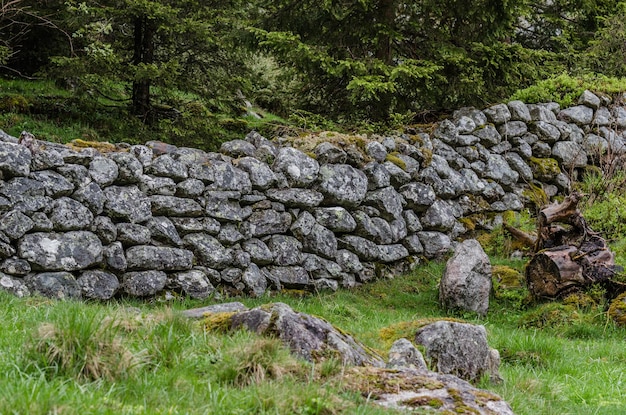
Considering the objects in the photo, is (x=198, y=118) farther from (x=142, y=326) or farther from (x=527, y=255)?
(x=142, y=326)

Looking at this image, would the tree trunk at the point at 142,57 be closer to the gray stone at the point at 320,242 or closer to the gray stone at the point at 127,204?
the gray stone at the point at 127,204

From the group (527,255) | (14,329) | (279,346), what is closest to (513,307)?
(527,255)

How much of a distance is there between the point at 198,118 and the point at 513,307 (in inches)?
221

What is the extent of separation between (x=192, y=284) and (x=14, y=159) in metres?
2.49

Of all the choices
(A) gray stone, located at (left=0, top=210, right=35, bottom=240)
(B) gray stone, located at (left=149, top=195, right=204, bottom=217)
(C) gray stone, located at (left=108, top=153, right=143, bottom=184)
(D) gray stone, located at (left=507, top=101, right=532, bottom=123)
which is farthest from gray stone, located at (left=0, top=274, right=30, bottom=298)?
(D) gray stone, located at (left=507, top=101, right=532, bottom=123)

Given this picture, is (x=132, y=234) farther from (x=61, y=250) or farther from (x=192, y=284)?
(x=192, y=284)

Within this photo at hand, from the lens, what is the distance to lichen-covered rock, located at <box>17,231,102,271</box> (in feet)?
21.8

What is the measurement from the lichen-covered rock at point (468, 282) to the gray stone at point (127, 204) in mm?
4052

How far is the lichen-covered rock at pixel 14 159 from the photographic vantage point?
6.54 meters

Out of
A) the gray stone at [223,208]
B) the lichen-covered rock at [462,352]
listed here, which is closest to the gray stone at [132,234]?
the gray stone at [223,208]

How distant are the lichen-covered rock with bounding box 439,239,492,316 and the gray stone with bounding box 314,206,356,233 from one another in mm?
1552

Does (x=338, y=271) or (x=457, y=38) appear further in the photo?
(x=457, y=38)

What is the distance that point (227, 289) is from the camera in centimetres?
809

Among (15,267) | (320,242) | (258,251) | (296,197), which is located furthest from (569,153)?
(15,267)
